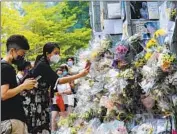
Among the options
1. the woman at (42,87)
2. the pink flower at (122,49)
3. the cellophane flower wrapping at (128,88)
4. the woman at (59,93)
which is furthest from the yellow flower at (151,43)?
the woman at (59,93)

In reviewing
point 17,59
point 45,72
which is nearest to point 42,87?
point 45,72

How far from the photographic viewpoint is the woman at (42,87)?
3238mm

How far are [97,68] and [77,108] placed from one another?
1.57 feet

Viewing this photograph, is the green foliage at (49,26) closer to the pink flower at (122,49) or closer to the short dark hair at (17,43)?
the short dark hair at (17,43)

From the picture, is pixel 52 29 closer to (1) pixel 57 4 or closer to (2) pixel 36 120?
(1) pixel 57 4

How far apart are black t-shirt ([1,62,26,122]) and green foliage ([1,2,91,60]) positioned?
357 mm

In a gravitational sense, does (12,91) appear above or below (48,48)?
below

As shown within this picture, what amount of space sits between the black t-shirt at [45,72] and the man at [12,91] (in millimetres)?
291

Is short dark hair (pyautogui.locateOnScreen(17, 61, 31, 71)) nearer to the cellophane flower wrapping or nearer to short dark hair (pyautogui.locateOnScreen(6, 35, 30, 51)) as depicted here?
short dark hair (pyautogui.locateOnScreen(6, 35, 30, 51))

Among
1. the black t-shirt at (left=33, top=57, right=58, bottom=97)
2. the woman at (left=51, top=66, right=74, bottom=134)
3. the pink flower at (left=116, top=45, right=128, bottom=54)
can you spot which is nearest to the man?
the black t-shirt at (left=33, top=57, right=58, bottom=97)

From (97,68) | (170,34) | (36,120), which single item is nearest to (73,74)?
(97,68)

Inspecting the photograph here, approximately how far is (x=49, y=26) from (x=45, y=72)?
388 mm

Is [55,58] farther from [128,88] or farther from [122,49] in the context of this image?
[128,88]

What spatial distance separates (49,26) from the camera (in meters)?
3.31
